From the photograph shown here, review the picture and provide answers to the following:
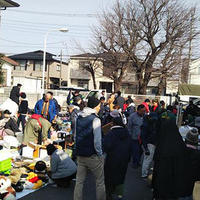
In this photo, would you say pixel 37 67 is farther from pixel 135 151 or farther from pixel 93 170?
pixel 93 170

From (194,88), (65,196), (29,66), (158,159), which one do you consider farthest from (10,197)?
(29,66)

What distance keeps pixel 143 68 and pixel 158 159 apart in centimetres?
1972

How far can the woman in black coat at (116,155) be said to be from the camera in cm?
459

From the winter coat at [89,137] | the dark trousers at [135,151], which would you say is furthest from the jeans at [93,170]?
the dark trousers at [135,151]

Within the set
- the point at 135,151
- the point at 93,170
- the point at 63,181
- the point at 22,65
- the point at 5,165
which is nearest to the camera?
the point at 93,170

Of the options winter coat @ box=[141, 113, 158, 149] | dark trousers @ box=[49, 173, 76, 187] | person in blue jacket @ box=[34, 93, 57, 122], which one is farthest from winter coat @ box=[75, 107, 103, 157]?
person in blue jacket @ box=[34, 93, 57, 122]

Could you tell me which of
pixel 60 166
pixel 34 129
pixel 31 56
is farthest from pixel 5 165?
pixel 31 56

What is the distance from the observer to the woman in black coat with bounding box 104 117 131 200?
15.1ft

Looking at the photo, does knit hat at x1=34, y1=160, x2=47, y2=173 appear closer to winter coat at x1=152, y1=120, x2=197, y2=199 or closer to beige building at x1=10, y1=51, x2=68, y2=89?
winter coat at x1=152, y1=120, x2=197, y2=199

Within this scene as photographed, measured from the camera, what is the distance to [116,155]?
15.1ft

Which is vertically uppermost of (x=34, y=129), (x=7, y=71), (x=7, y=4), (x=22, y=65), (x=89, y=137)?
(x=7, y=4)

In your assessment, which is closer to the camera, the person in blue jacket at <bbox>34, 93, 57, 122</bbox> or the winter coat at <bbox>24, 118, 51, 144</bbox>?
the winter coat at <bbox>24, 118, 51, 144</bbox>

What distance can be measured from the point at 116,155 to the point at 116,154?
0.06 ft

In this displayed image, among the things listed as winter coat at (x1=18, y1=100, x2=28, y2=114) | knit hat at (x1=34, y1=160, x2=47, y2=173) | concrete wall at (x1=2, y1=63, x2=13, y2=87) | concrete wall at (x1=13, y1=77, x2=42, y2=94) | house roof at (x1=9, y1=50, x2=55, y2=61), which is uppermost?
house roof at (x1=9, y1=50, x2=55, y2=61)
